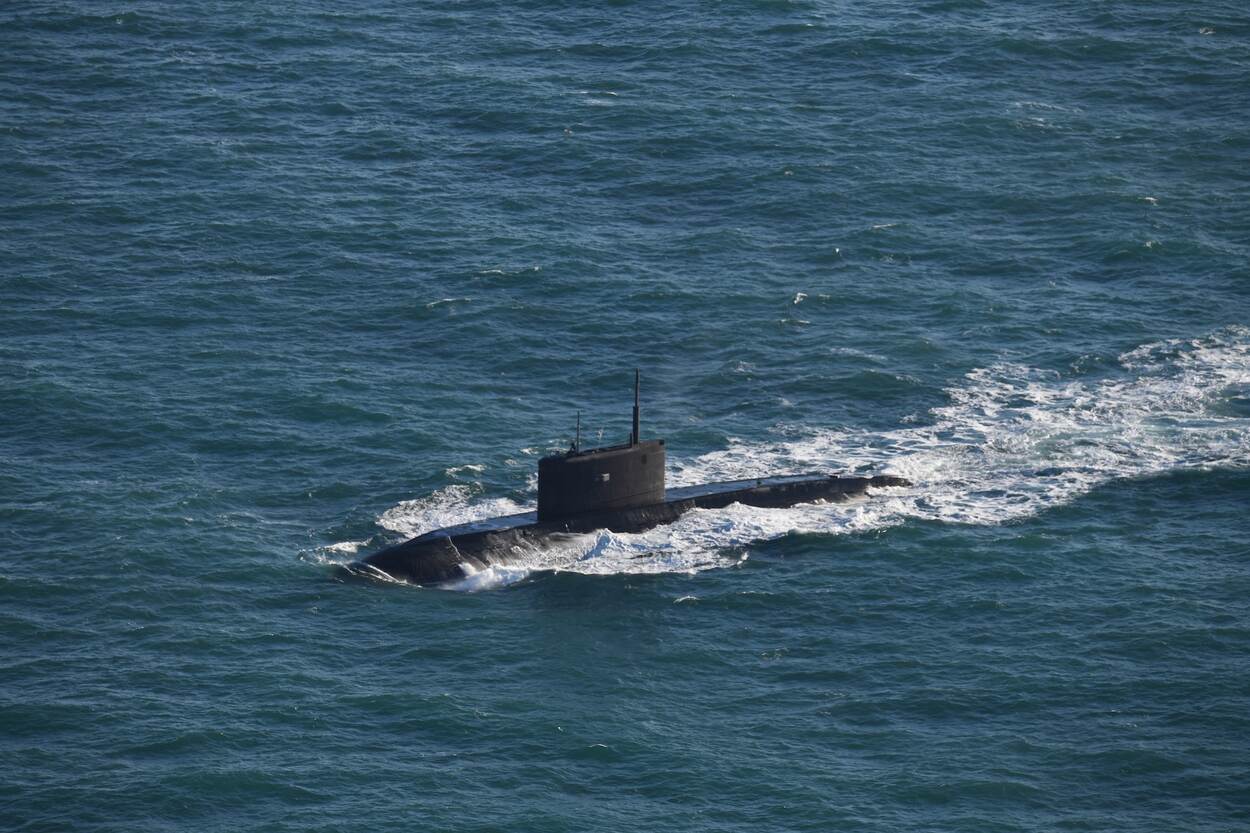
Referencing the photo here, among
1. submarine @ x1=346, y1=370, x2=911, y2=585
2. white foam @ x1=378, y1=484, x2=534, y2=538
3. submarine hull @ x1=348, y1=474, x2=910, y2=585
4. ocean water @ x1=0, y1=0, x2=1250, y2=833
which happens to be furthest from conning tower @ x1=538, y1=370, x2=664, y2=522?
white foam @ x1=378, y1=484, x2=534, y2=538

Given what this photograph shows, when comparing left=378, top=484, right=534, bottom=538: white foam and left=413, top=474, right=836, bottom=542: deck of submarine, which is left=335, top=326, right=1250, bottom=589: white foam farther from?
left=413, top=474, right=836, bottom=542: deck of submarine

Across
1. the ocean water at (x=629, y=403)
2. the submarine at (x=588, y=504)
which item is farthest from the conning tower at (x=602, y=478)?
the ocean water at (x=629, y=403)

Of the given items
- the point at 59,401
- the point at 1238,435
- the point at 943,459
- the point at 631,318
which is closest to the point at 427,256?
the point at 631,318

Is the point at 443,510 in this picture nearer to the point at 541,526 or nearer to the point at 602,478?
the point at 541,526

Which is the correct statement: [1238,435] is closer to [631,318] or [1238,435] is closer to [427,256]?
[631,318]

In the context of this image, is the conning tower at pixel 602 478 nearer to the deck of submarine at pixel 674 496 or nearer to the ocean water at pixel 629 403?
the deck of submarine at pixel 674 496
